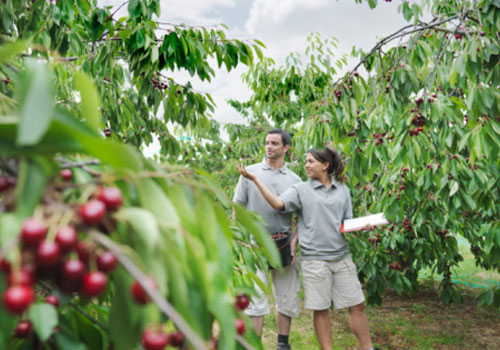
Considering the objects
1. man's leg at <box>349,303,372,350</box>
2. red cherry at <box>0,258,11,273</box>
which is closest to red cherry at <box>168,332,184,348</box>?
red cherry at <box>0,258,11,273</box>

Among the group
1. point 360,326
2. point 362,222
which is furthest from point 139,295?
point 360,326

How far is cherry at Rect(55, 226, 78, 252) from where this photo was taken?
48 centimetres

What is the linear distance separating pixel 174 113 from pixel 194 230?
2908 millimetres

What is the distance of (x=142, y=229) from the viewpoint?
49 centimetres

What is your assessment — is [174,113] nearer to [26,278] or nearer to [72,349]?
[72,349]

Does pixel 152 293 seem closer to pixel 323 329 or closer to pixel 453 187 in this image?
pixel 453 187

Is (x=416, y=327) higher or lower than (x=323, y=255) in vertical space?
lower

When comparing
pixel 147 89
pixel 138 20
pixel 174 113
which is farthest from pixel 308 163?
pixel 138 20

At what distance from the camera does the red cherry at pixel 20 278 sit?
453mm

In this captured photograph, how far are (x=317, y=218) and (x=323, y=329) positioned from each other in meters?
0.86

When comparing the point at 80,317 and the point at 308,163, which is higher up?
the point at 308,163

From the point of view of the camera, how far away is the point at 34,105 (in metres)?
0.49

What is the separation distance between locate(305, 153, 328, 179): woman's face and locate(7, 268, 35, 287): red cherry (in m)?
3.11

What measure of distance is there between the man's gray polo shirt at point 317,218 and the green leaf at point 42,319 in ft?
9.25
